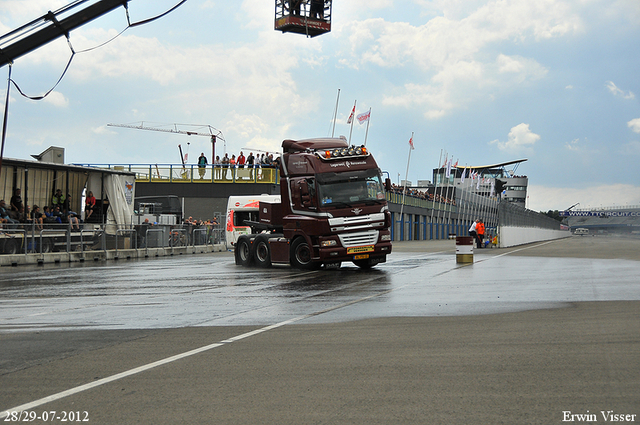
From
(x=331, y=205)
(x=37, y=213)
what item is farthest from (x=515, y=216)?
(x=37, y=213)

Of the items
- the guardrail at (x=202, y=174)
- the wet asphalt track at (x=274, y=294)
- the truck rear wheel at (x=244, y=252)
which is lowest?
the wet asphalt track at (x=274, y=294)

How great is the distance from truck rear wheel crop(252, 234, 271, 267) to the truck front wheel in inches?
53.5

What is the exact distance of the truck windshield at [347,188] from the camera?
19.3 metres

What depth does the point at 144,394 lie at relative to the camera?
212 inches

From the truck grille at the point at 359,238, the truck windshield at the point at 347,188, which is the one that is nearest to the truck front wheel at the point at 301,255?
the truck grille at the point at 359,238

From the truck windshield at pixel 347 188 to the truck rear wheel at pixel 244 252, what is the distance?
177 inches

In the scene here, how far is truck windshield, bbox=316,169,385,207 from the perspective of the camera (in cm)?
1934

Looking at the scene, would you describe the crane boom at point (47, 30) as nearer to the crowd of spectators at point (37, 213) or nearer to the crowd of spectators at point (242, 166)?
the crowd of spectators at point (37, 213)

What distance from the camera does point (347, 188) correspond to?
1948 cm

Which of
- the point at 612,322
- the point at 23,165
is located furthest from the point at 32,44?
the point at 612,322

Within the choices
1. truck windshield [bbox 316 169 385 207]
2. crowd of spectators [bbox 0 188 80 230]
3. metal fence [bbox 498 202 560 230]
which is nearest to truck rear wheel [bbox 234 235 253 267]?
truck windshield [bbox 316 169 385 207]

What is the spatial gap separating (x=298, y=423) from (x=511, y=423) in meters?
1.42

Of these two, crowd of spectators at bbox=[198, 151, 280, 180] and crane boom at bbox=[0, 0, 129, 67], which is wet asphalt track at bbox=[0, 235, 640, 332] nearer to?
crane boom at bbox=[0, 0, 129, 67]

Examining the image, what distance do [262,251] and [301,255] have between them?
2.19 m
